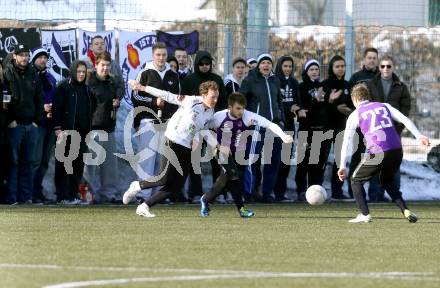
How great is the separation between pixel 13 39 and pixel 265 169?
4460 mm

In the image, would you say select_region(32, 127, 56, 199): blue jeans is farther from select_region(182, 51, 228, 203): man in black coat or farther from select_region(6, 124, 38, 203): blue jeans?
select_region(182, 51, 228, 203): man in black coat

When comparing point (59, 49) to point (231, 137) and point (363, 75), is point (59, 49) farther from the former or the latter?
point (363, 75)

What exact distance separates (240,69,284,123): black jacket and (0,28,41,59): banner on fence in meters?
3.47

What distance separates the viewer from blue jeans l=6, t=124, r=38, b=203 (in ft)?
57.0

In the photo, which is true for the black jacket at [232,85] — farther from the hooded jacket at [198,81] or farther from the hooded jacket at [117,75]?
the hooded jacket at [117,75]

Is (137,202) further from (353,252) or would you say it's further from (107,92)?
(353,252)

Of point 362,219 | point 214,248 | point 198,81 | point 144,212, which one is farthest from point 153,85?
point 214,248

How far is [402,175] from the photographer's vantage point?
67.8 feet

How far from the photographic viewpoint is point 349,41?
2116 cm

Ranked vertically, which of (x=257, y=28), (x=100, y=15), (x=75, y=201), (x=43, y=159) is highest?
(x=100, y=15)

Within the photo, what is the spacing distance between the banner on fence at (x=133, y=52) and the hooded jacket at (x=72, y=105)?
190 centimetres

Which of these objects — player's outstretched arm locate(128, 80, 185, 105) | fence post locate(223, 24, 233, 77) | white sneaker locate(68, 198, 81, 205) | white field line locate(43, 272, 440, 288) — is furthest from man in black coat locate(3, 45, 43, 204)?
white field line locate(43, 272, 440, 288)

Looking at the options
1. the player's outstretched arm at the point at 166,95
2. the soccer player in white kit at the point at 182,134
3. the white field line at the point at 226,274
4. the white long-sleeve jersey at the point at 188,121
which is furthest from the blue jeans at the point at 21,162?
the white field line at the point at 226,274

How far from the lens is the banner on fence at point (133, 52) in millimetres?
19766
